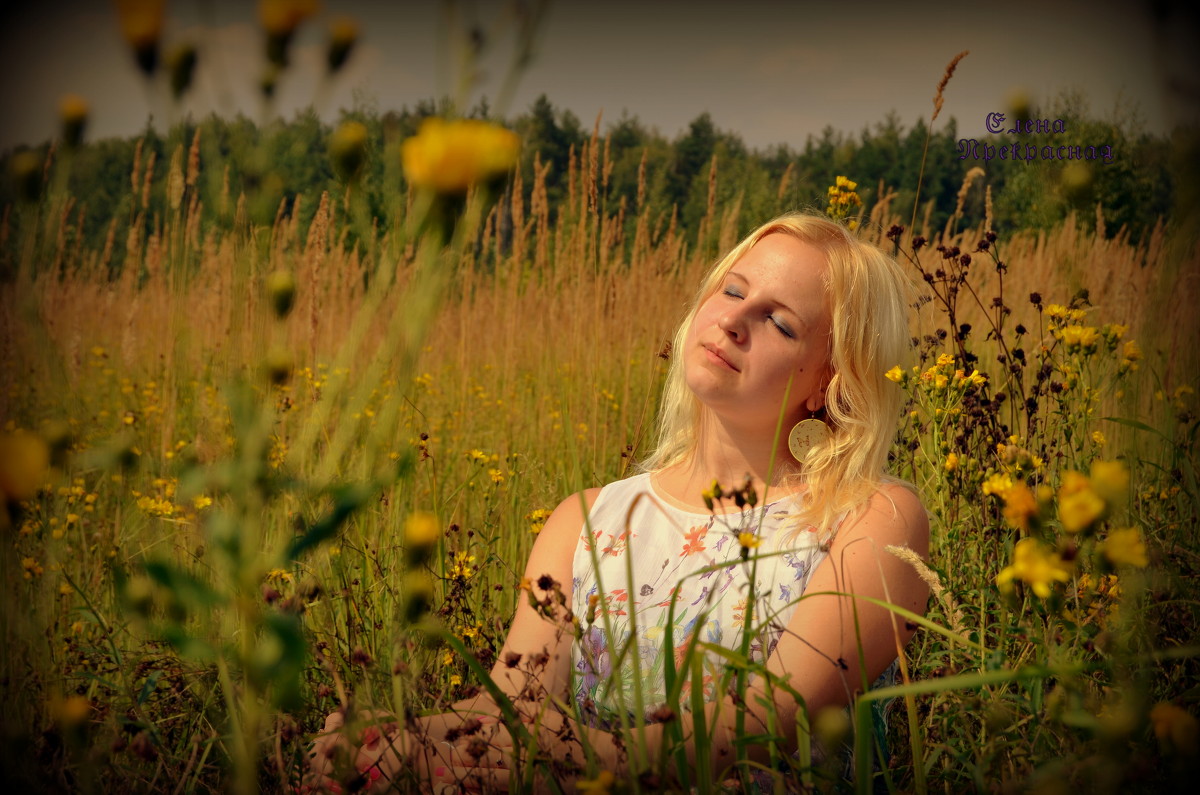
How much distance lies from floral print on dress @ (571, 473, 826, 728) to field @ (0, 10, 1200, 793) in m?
0.18

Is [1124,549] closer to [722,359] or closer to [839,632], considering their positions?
[839,632]

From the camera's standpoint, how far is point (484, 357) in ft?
12.0

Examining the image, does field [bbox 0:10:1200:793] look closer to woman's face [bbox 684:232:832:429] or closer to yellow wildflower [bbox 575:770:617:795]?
yellow wildflower [bbox 575:770:617:795]

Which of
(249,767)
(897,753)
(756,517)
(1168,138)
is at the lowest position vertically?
(897,753)

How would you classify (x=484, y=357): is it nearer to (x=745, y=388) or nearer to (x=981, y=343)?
(x=981, y=343)

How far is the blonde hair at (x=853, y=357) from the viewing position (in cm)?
153

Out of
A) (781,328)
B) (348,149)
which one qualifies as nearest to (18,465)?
(348,149)

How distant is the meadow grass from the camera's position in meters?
0.59

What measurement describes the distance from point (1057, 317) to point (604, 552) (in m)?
0.97

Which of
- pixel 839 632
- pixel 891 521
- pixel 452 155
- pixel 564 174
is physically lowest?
pixel 839 632

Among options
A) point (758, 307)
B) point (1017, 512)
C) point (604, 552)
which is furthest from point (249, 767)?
point (758, 307)

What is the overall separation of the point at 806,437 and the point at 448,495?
39.7 inches

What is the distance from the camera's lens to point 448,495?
220cm

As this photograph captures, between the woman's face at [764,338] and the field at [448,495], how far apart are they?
0.67 ft
